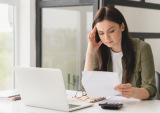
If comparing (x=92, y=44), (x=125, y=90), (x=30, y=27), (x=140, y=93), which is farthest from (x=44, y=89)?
(x=30, y=27)

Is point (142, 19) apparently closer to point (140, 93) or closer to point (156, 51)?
point (156, 51)

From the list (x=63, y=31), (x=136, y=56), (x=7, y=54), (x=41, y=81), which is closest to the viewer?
(x=41, y=81)

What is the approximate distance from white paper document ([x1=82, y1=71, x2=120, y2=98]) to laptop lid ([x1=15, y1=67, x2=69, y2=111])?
0.19 metres

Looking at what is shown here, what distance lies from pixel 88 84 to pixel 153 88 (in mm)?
503

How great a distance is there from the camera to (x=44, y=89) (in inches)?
49.2

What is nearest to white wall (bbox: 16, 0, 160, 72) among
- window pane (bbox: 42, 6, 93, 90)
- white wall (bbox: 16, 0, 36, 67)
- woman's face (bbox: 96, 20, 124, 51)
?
white wall (bbox: 16, 0, 36, 67)

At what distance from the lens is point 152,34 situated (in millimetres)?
2686

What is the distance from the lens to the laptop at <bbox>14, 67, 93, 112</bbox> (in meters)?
1.19

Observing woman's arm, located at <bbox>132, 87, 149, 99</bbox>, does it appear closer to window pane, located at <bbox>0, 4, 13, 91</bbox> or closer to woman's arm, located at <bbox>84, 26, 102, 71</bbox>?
woman's arm, located at <bbox>84, 26, 102, 71</bbox>

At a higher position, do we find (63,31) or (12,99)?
(63,31)

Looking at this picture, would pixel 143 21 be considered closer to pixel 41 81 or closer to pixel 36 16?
pixel 36 16

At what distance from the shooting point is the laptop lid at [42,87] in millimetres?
1192

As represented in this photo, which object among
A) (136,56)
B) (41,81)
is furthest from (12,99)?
(136,56)

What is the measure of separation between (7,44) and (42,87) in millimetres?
1535
